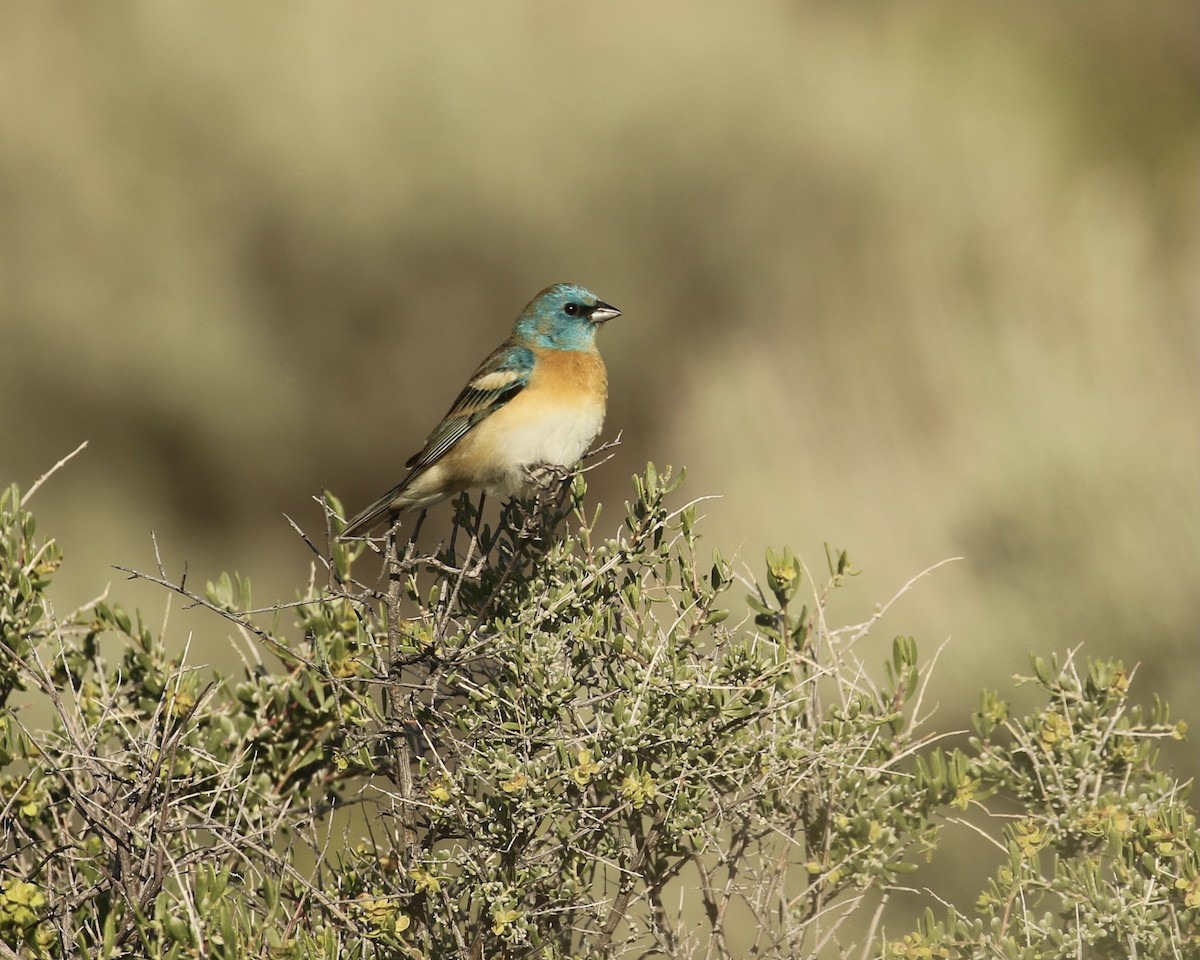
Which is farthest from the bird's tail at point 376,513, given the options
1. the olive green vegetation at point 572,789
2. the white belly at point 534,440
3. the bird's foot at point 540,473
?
the olive green vegetation at point 572,789

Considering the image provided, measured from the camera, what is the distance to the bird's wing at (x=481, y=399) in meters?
4.48

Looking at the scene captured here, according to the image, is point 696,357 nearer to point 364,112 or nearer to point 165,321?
point 364,112

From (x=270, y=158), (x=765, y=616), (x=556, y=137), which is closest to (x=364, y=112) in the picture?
(x=270, y=158)

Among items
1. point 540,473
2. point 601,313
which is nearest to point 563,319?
point 601,313

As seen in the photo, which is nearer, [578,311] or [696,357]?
[578,311]

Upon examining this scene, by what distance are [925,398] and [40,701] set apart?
465 cm

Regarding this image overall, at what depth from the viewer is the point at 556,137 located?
975 centimetres

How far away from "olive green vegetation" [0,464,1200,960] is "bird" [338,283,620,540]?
0.97 metres

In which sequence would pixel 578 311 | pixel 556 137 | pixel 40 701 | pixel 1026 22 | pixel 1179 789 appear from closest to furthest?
pixel 1179 789, pixel 578 311, pixel 40 701, pixel 1026 22, pixel 556 137

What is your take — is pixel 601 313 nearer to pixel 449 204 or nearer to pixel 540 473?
pixel 540 473

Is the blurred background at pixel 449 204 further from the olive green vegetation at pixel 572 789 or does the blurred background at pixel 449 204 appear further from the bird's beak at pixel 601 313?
the olive green vegetation at pixel 572 789

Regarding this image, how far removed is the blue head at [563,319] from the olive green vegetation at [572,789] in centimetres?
154

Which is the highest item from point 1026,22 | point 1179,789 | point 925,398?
point 1026,22

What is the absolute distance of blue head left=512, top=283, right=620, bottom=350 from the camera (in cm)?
476
